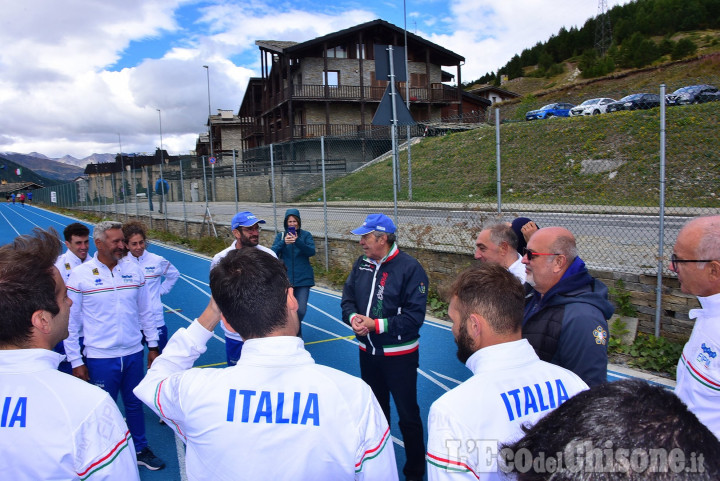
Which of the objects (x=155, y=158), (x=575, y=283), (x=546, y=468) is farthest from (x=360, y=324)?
(x=155, y=158)

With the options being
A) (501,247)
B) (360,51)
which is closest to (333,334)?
(501,247)

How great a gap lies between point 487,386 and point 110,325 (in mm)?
3204

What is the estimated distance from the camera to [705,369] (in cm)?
207

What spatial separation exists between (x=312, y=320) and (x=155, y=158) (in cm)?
7205

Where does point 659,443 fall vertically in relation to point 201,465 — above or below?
above

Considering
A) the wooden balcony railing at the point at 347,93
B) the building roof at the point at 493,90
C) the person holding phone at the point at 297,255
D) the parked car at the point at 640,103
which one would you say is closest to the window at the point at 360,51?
the wooden balcony railing at the point at 347,93

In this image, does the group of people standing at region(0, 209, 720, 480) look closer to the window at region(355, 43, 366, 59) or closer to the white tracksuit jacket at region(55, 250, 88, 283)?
the white tracksuit jacket at region(55, 250, 88, 283)

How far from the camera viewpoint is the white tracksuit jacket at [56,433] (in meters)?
1.57

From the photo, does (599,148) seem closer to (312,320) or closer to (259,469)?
(312,320)

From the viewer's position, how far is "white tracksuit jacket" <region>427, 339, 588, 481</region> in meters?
1.56

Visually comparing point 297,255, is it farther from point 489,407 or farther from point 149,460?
point 489,407

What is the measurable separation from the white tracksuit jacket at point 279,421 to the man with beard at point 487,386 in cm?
23

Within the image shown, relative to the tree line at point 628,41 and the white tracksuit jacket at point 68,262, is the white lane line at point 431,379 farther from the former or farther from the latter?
the tree line at point 628,41

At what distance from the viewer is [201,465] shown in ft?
5.34
